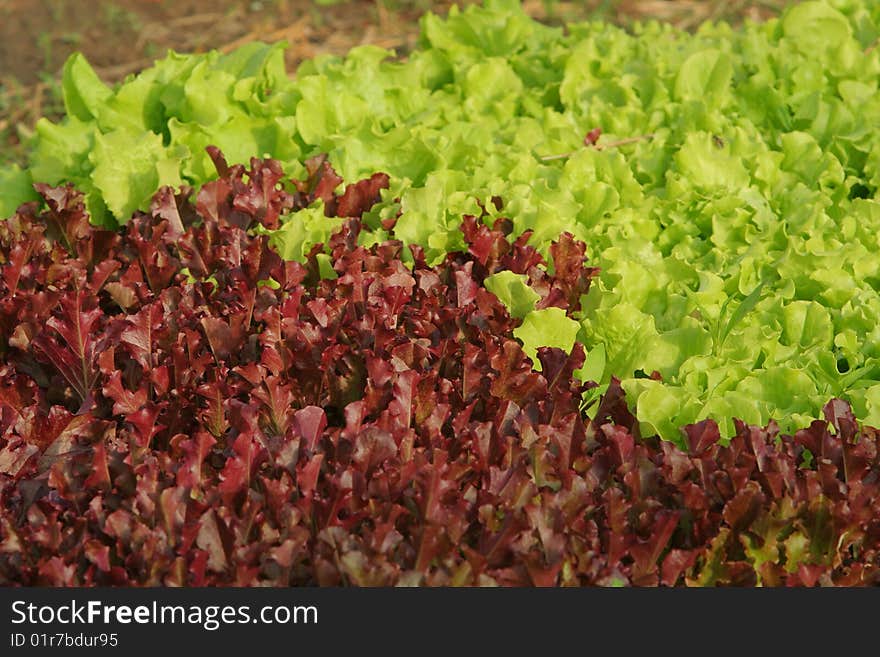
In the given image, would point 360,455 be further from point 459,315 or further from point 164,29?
point 164,29

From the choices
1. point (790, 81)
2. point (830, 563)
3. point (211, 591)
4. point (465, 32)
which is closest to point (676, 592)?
point (830, 563)

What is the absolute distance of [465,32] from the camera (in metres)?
4.86

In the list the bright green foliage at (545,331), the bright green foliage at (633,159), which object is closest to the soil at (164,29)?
the bright green foliage at (633,159)

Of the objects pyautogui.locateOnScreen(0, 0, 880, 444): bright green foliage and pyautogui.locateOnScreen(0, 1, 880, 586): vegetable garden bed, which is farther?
pyautogui.locateOnScreen(0, 0, 880, 444): bright green foliage

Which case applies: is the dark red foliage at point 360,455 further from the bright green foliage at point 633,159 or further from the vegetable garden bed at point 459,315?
the bright green foliage at point 633,159

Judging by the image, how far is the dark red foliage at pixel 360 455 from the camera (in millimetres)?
2381

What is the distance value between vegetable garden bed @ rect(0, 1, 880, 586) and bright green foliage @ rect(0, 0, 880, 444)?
11mm

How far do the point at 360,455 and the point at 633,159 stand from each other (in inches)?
78.0

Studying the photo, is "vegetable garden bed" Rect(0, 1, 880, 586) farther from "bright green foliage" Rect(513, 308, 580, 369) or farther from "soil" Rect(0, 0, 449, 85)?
"soil" Rect(0, 0, 449, 85)

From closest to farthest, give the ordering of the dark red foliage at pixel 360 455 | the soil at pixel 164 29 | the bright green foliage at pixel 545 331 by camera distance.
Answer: the dark red foliage at pixel 360 455 < the bright green foliage at pixel 545 331 < the soil at pixel 164 29

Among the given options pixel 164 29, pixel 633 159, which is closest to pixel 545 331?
pixel 633 159

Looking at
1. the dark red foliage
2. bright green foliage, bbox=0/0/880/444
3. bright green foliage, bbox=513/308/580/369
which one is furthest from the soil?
bright green foliage, bbox=513/308/580/369

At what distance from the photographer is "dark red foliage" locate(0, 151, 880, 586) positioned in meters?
2.38

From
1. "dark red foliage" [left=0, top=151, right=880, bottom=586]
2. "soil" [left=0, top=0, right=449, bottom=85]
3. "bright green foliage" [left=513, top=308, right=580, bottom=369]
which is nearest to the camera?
"dark red foliage" [left=0, top=151, right=880, bottom=586]
